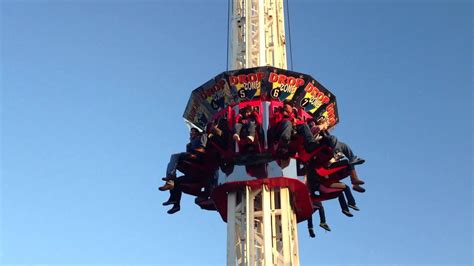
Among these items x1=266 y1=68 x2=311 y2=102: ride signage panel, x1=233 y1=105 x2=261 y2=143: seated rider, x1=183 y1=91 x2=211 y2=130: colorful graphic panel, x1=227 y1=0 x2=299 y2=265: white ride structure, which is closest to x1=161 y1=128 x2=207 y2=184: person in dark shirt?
x1=183 y1=91 x2=211 y2=130: colorful graphic panel

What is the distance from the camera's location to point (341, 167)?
27.9 meters

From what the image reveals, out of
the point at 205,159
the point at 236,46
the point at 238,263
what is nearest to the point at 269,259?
the point at 238,263

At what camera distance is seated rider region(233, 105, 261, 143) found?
1022 inches

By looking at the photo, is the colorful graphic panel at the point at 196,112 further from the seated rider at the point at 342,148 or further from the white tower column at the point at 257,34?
the seated rider at the point at 342,148

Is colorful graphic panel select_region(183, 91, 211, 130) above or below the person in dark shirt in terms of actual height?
above

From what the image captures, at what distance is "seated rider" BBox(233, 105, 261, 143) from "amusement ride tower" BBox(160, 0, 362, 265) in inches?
3.0

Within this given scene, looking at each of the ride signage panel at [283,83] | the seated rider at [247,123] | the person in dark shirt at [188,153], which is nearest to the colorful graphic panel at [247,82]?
the ride signage panel at [283,83]

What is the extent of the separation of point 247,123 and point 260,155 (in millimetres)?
1293

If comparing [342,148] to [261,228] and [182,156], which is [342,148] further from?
[182,156]

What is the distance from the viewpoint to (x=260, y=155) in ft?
87.0

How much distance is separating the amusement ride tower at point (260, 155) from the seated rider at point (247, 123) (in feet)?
0.25

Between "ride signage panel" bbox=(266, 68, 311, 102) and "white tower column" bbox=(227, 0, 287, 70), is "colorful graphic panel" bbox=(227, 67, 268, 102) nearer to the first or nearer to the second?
"ride signage panel" bbox=(266, 68, 311, 102)

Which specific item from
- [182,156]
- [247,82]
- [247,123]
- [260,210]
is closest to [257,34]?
[247,82]

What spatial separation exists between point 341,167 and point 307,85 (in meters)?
3.49
